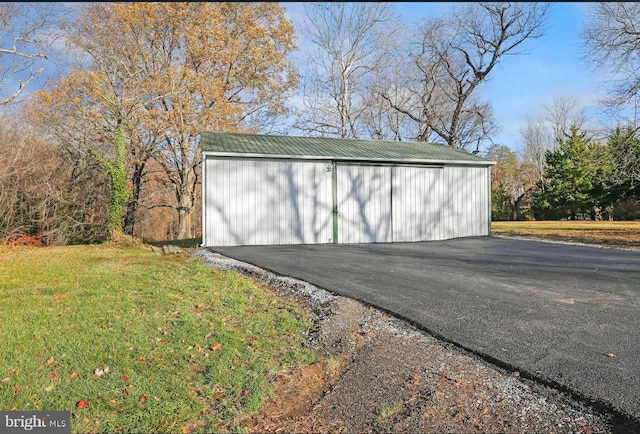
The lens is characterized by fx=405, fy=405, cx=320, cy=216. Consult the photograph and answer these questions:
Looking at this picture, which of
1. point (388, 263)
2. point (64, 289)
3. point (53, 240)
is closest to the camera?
point (64, 289)

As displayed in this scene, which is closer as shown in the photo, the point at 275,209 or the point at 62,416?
the point at 62,416

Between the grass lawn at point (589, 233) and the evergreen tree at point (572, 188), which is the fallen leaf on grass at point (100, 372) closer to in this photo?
the grass lawn at point (589, 233)

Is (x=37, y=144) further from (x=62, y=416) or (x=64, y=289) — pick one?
(x=62, y=416)

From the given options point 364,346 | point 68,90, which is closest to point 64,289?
point 364,346

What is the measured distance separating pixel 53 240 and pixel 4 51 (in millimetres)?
6093

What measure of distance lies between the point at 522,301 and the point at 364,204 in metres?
7.95

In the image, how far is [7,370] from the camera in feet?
9.50

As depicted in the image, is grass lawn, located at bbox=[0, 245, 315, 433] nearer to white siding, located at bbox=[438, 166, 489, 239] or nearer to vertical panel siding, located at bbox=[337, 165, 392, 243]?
vertical panel siding, located at bbox=[337, 165, 392, 243]

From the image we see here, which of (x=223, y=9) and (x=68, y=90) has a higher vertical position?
(x=223, y=9)

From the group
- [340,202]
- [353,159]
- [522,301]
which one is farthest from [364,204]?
[522,301]

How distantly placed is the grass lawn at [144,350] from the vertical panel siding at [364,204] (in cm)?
687

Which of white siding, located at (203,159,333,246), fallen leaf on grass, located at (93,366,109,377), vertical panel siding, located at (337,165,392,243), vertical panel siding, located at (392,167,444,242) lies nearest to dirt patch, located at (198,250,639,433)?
fallen leaf on grass, located at (93,366,109,377)

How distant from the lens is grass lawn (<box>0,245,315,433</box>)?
241cm

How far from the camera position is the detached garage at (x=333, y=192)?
11234 mm
